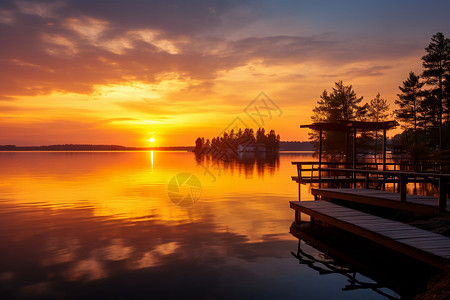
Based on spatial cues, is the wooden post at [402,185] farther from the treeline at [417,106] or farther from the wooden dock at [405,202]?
the treeline at [417,106]

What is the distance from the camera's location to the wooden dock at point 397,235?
25.4 feet

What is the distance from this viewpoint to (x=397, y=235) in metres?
9.34

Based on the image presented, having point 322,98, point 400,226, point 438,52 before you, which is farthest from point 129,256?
point 322,98

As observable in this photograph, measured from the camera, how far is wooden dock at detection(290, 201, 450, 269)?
774cm

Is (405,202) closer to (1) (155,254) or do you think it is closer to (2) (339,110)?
(1) (155,254)

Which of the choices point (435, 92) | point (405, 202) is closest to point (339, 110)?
point (435, 92)

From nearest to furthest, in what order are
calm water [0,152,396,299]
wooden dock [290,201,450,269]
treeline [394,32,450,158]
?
1. wooden dock [290,201,450,269]
2. calm water [0,152,396,299]
3. treeline [394,32,450,158]

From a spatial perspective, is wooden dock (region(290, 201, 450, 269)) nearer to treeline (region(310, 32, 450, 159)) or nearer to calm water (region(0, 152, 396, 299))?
calm water (region(0, 152, 396, 299))

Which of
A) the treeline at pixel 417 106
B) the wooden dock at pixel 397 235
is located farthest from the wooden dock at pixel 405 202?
the treeline at pixel 417 106

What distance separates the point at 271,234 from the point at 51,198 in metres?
18.1

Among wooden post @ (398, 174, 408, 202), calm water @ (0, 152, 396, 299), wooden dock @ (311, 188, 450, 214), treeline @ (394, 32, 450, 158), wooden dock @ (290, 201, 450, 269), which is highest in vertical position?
treeline @ (394, 32, 450, 158)

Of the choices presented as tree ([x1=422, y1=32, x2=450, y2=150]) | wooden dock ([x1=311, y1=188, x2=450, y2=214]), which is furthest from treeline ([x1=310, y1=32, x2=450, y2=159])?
wooden dock ([x1=311, y1=188, x2=450, y2=214])

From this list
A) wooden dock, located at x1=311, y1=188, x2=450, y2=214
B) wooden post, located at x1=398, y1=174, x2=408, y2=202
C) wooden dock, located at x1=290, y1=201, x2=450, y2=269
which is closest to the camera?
wooden dock, located at x1=290, y1=201, x2=450, y2=269

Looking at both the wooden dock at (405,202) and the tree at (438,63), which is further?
the tree at (438,63)
